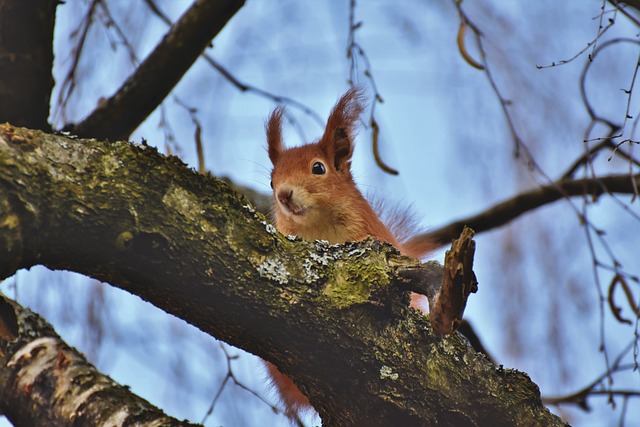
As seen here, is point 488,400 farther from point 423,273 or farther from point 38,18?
point 38,18

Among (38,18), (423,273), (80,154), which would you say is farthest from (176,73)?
(423,273)

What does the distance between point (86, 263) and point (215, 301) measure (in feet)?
0.74

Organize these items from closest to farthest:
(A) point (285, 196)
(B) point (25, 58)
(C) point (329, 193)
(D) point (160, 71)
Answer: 1. (B) point (25, 58)
2. (D) point (160, 71)
3. (A) point (285, 196)
4. (C) point (329, 193)

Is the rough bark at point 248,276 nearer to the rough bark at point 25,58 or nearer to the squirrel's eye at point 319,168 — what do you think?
the rough bark at point 25,58

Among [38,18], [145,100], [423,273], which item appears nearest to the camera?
[423,273]

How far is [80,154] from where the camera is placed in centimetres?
130

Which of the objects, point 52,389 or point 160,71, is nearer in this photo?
point 52,389

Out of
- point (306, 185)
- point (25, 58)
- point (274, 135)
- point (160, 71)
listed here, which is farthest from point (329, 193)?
point (25, 58)

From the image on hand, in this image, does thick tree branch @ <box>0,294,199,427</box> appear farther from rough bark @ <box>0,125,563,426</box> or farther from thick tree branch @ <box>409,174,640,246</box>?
thick tree branch @ <box>409,174,640,246</box>

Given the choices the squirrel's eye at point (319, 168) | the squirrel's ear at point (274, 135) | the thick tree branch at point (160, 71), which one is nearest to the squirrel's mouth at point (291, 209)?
the squirrel's eye at point (319, 168)

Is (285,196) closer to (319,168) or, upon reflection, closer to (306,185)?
(306,185)

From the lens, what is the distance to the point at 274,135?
9.33 ft

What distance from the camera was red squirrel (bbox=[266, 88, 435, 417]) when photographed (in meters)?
2.50

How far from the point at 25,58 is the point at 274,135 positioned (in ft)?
3.51
